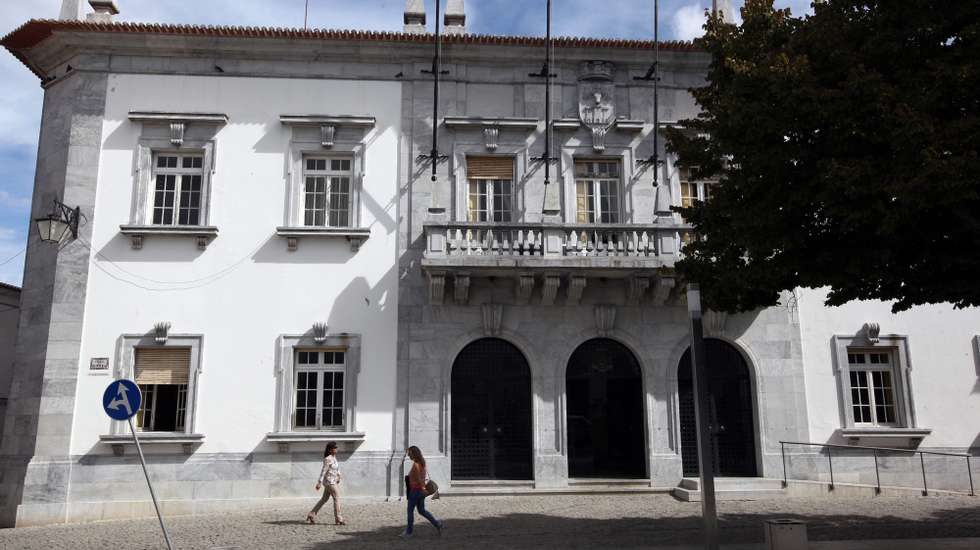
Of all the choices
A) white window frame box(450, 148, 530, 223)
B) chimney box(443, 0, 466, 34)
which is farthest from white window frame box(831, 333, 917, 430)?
chimney box(443, 0, 466, 34)

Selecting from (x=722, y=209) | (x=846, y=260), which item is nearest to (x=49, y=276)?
(x=722, y=209)

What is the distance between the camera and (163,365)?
597 inches

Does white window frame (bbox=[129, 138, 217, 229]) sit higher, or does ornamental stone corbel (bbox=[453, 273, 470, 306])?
white window frame (bbox=[129, 138, 217, 229])

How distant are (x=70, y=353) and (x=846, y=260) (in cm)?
1372

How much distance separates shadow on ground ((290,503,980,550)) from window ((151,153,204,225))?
678 centimetres

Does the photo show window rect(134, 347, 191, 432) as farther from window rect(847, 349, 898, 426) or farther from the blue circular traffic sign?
window rect(847, 349, 898, 426)

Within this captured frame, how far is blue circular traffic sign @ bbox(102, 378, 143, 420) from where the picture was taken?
30.1ft

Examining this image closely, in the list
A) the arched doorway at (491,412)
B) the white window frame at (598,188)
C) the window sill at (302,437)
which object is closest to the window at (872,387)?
the white window frame at (598,188)

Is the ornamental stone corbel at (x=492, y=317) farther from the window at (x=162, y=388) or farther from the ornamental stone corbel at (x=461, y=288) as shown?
the window at (x=162, y=388)

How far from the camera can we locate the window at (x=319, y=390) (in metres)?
15.2

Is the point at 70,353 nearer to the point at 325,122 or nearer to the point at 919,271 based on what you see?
the point at 325,122

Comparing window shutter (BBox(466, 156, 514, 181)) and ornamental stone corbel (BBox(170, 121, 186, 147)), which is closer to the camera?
ornamental stone corbel (BBox(170, 121, 186, 147))

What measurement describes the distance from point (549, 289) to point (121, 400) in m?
8.32

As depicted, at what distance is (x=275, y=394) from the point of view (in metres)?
15.1
